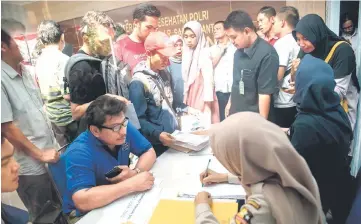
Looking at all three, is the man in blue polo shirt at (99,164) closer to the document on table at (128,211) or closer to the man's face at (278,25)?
the document on table at (128,211)

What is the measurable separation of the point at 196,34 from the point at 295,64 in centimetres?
65

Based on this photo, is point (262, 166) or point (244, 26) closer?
point (262, 166)

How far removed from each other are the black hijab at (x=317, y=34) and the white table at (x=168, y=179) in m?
0.90

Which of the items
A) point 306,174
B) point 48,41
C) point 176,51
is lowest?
point 306,174

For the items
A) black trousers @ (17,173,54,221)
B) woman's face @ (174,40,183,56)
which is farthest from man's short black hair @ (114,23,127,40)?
black trousers @ (17,173,54,221)

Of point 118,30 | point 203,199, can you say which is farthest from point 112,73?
point 203,199

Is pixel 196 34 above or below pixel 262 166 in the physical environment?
above

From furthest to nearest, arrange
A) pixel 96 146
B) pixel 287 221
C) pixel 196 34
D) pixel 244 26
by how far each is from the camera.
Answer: pixel 196 34 → pixel 244 26 → pixel 96 146 → pixel 287 221

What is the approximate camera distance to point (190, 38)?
1.85 meters

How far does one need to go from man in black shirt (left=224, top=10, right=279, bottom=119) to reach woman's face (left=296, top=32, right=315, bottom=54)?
0.50 ft

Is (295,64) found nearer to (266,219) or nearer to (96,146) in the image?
(266,219)

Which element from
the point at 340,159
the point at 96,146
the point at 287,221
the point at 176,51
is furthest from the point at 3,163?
the point at 340,159

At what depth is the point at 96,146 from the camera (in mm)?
1356

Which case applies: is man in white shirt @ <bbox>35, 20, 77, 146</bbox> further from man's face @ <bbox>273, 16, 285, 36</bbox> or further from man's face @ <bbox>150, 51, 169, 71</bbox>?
man's face @ <bbox>273, 16, 285, 36</bbox>
